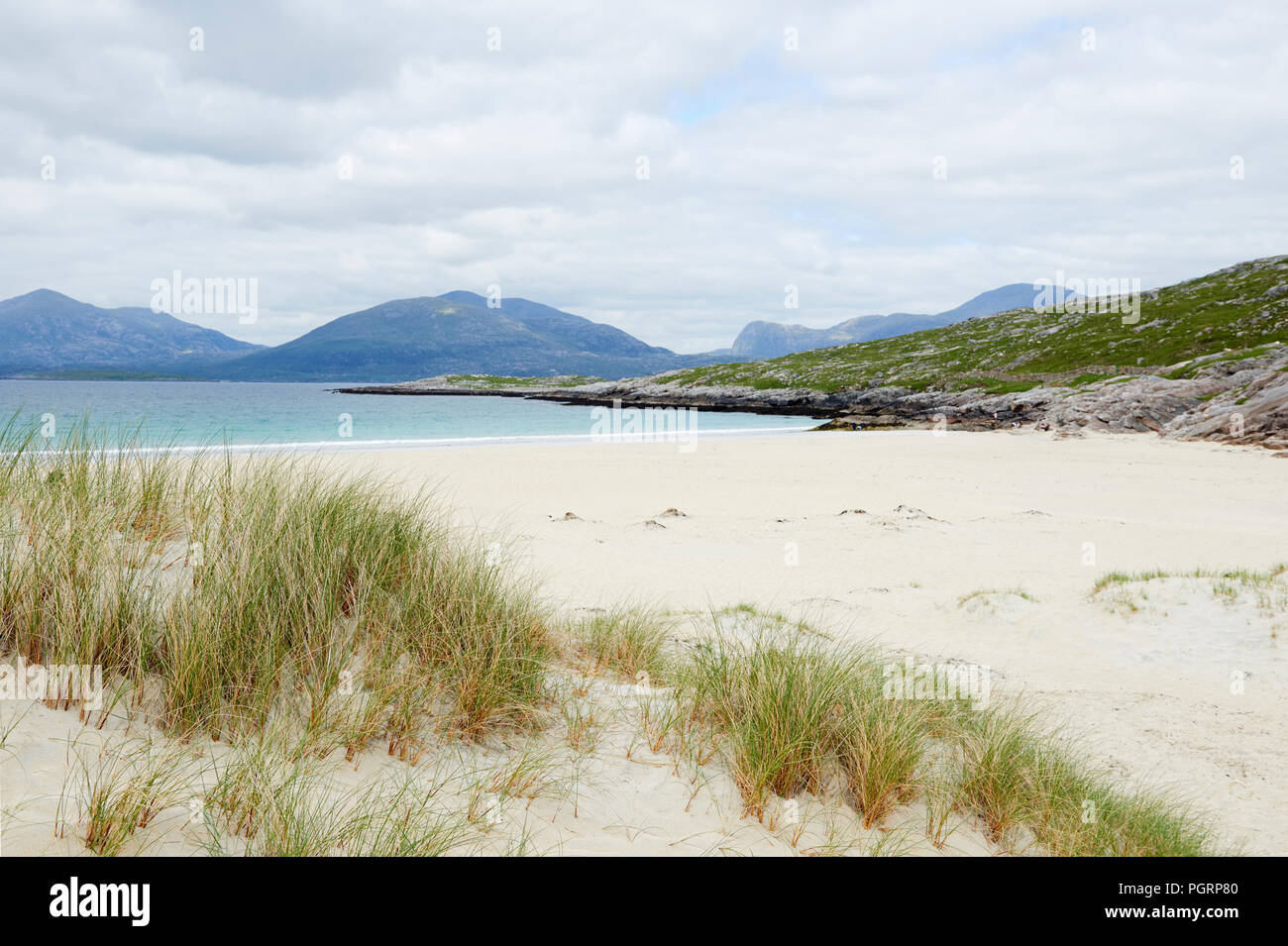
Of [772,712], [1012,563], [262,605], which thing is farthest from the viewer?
[1012,563]

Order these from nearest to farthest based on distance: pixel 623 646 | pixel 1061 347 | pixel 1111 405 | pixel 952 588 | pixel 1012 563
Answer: pixel 623 646, pixel 952 588, pixel 1012 563, pixel 1111 405, pixel 1061 347

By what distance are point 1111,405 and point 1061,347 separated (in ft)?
124

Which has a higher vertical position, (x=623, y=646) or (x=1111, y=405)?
(x=1111, y=405)

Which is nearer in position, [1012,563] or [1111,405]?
[1012,563]

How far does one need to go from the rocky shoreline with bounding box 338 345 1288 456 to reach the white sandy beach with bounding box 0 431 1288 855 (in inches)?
304

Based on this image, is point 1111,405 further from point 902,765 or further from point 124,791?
point 124,791

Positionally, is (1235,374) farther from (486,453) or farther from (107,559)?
(107,559)

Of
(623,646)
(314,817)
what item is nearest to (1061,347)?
(623,646)

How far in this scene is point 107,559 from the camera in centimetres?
414

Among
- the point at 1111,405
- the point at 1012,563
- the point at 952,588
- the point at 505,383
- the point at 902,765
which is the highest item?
the point at 505,383

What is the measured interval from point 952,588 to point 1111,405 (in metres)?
39.1

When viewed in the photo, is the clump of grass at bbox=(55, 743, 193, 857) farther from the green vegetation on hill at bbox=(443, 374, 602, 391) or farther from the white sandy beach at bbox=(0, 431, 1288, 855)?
the green vegetation on hill at bbox=(443, 374, 602, 391)

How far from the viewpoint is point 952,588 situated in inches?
387
